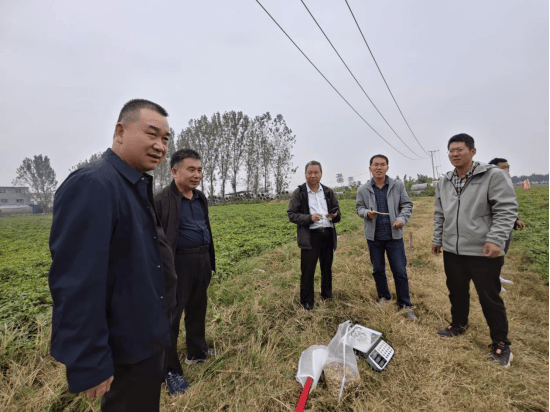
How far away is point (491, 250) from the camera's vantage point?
2.31 meters

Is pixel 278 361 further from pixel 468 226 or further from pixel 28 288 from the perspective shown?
pixel 28 288

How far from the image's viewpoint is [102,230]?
1000 millimetres

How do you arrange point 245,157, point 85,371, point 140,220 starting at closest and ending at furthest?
point 85,371
point 140,220
point 245,157

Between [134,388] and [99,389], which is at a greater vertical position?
[99,389]

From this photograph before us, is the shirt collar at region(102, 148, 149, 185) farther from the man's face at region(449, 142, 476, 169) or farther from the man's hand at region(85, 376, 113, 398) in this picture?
the man's face at region(449, 142, 476, 169)

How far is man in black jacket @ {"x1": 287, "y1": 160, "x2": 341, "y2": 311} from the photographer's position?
335cm

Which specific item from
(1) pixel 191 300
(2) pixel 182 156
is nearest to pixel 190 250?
(1) pixel 191 300

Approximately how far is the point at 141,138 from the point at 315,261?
9.00ft

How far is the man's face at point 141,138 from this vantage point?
4.01 feet

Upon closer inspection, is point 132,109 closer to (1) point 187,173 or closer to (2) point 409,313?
(1) point 187,173

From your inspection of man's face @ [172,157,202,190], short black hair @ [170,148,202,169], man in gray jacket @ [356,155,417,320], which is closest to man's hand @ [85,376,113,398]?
man's face @ [172,157,202,190]

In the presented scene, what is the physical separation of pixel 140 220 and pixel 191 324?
1818mm

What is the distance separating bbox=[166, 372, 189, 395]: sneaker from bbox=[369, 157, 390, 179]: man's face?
3.27 m

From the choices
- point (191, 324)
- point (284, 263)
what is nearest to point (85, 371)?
point (191, 324)
